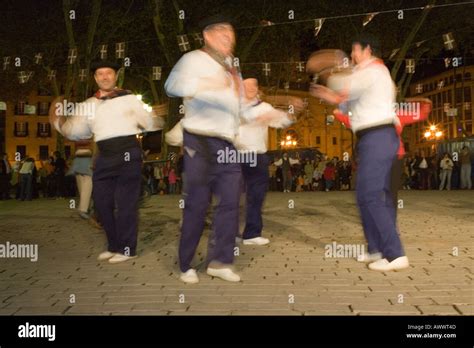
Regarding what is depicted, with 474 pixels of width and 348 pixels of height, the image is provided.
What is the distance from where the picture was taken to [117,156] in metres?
6.19

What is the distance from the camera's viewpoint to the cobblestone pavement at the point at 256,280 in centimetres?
407

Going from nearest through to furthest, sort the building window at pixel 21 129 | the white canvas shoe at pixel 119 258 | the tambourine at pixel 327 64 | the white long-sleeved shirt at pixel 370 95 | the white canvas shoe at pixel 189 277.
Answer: the white canvas shoe at pixel 189 277, the white long-sleeved shirt at pixel 370 95, the tambourine at pixel 327 64, the white canvas shoe at pixel 119 258, the building window at pixel 21 129

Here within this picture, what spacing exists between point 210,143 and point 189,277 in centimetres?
111

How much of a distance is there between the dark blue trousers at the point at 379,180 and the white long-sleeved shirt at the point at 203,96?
1.26 metres

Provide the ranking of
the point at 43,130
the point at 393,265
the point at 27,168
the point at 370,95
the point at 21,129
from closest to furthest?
the point at 393,265, the point at 370,95, the point at 27,168, the point at 21,129, the point at 43,130

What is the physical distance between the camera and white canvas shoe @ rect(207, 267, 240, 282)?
16.4 feet

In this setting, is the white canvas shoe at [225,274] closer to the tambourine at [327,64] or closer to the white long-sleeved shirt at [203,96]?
the white long-sleeved shirt at [203,96]

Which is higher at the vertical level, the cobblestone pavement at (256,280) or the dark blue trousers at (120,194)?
the dark blue trousers at (120,194)

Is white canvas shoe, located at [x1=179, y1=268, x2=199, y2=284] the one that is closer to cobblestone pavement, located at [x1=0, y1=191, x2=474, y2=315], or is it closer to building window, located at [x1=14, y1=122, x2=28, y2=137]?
cobblestone pavement, located at [x1=0, y1=191, x2=474, y2=315]

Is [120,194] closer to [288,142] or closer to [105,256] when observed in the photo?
[105,256]

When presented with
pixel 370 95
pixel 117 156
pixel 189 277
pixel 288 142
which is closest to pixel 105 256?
pixel 117 156

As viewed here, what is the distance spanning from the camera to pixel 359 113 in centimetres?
560

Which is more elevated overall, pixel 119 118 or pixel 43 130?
pixel 43 130

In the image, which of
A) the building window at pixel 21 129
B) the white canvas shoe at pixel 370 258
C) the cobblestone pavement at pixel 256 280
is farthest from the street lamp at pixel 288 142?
the white canvas shoe at pixel 370 258
